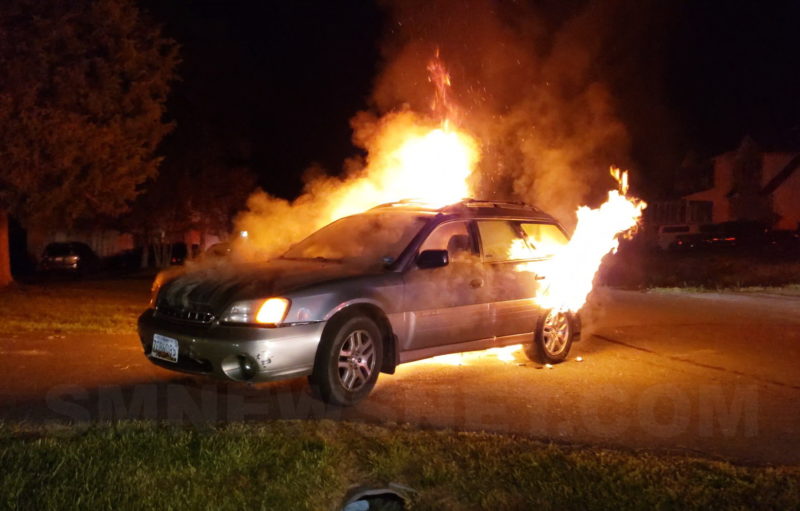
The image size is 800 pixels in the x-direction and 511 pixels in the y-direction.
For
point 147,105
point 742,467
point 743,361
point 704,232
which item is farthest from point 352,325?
point 704,232

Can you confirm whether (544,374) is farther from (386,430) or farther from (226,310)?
(226,310)

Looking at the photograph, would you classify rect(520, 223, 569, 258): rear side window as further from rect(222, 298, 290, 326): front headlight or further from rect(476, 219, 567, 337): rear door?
rect(222, 298, 290, 326): front headlight

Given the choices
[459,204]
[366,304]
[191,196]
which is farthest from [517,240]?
[191,196]

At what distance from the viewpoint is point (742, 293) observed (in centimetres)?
1605

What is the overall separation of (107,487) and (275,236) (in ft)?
24.1

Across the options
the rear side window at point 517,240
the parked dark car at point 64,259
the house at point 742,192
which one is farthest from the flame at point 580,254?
the house at point 742,192

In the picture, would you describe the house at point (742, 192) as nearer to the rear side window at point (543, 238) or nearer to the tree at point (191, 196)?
the tree at point (191, 196)

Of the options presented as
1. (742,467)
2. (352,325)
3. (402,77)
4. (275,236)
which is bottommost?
(742,467)

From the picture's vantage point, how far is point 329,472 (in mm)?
4367

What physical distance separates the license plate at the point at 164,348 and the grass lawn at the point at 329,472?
38.1 inches

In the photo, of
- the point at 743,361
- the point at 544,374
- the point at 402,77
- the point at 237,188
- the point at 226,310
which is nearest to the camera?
the point at 226,310

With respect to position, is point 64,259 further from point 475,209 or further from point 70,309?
point 475,209

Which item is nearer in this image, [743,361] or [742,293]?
[743,361]

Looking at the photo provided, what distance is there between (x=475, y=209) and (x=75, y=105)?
10.1 meters
